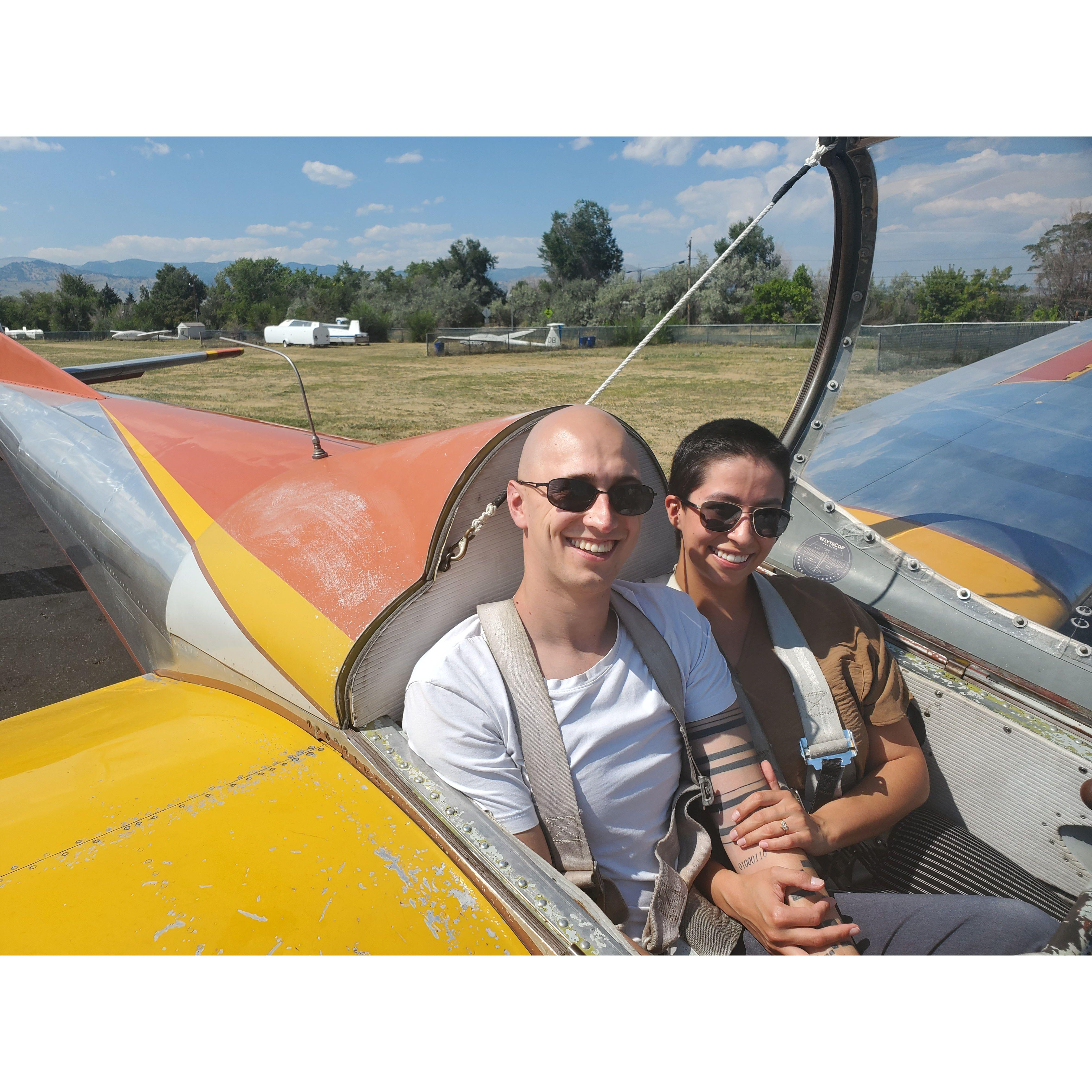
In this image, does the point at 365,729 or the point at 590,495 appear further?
the point at 365,729

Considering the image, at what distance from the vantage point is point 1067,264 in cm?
173

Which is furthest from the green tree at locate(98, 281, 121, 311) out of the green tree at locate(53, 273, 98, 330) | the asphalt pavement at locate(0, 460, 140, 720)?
the asphalt pavement at locate(0, 460, 140, 720)

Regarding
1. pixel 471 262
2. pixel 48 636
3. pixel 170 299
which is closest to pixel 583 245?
pixel 471 262

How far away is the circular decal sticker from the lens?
6.85 ft

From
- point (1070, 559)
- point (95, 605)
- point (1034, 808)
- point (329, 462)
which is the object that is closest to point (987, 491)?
point (1070, 559)

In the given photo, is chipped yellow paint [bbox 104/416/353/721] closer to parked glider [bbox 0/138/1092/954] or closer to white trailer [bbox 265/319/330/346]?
parked glider [bbox 0/138/1092/954]

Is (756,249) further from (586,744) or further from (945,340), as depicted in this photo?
(586,744)

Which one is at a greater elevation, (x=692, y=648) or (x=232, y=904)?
(x=692, y=648)

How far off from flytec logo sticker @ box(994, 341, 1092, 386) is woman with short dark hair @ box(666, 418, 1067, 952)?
0.87 meters

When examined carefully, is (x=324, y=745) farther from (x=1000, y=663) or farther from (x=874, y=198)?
(x=874, y=198)

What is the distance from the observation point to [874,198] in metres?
1.93

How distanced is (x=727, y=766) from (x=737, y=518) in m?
0.54

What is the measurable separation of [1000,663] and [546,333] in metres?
32.1

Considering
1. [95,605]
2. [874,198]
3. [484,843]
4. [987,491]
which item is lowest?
[95,605]
